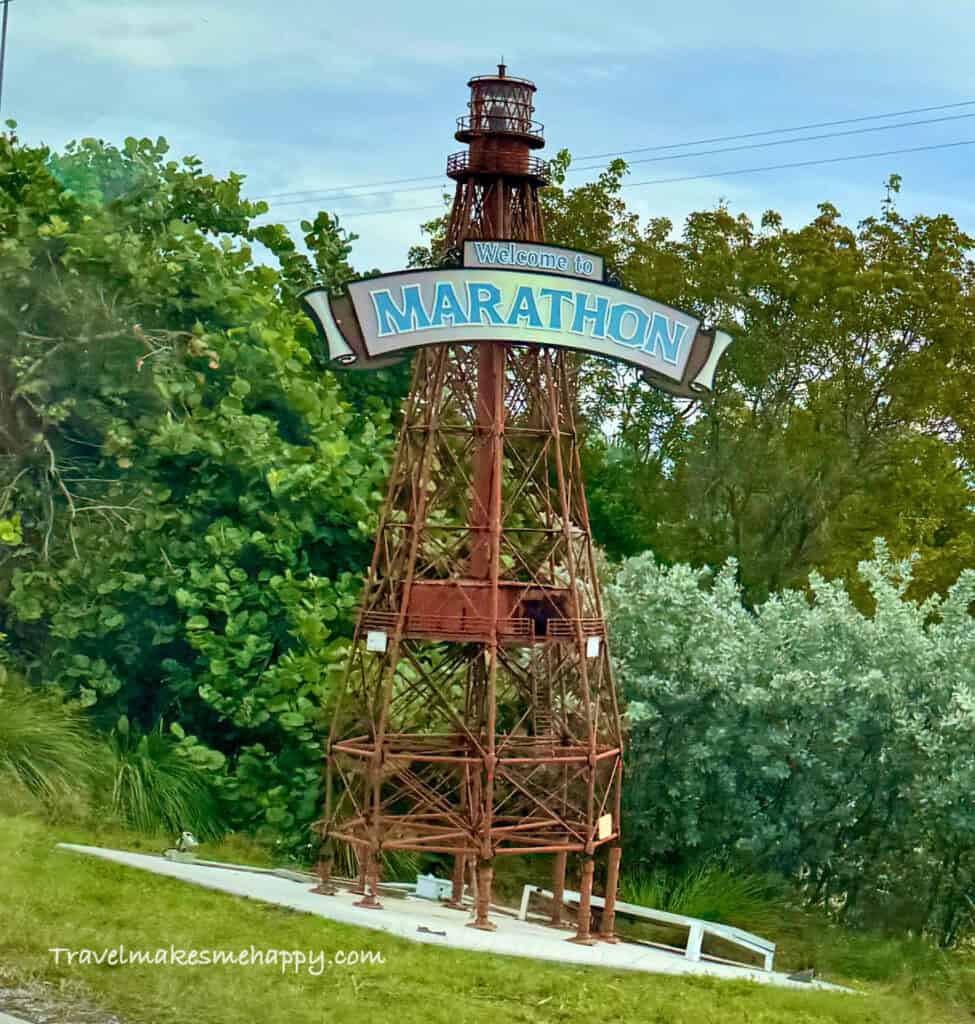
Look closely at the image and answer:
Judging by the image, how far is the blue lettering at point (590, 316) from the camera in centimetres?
2303

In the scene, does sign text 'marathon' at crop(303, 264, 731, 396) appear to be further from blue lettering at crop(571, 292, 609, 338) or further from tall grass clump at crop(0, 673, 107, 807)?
tall grass clump at crop(0, 673, 107, 807)

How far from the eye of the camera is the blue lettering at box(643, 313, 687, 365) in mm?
23453

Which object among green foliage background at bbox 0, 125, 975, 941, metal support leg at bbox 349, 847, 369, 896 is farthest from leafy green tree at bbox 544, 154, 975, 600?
metal support leg at bbox 349, 847, 369, 896

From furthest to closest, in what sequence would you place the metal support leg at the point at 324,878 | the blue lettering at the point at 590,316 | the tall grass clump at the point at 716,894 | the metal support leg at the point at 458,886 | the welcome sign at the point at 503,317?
the tall grass clump at the point at 716,894 → the metal support leg at the point at 458,886 → the metal support leg at the point at 324,878 → the blue lettering at the point at 590,316 → the welcome sign at the point at 503,317

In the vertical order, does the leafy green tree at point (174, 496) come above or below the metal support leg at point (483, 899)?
above

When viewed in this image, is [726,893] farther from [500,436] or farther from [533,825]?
[500,436]

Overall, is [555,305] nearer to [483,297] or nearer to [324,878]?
[483,297]

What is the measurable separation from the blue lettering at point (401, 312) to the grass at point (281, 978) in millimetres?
7468

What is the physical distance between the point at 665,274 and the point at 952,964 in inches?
758

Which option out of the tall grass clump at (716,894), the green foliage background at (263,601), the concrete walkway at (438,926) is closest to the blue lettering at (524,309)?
the green foliage background at (263,601)

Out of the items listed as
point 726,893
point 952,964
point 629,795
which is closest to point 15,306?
point 629,795

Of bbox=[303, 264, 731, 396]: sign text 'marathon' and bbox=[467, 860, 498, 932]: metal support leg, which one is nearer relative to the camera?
bbox=[467, 860, 498, 932]: metal support leg

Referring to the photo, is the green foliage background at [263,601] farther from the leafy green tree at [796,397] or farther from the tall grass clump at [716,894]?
the leafy green tree at [796,397]

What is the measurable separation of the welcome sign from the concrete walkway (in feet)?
22.2
